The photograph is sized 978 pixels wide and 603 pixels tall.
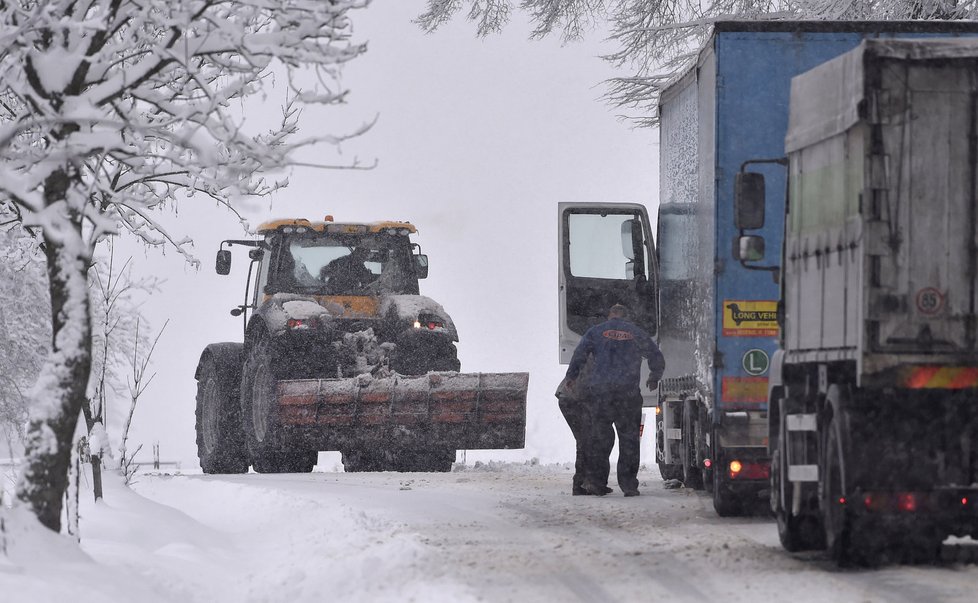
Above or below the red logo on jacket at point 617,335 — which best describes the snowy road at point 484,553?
below

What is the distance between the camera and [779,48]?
11.2m

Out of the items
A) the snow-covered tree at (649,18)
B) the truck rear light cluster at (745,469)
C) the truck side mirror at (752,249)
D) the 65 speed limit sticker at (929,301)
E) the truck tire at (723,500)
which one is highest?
the snow-covered tree at (649,18)

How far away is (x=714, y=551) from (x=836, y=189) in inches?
91.2

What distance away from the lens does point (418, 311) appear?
1658 centimetres

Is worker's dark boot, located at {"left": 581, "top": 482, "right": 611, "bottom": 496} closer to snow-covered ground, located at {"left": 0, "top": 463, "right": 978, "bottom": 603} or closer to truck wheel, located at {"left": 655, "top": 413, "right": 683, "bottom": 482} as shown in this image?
snow-covered ground, located at {"left": 0, "top": 463, "right": 978, "bottom": 603}

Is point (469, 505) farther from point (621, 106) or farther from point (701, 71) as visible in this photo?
point (621, 106)

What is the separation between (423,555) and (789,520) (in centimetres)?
221

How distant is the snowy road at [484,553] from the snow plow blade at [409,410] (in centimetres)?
236

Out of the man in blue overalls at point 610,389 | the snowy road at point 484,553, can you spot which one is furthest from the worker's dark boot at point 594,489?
the snowy road at point 484,553

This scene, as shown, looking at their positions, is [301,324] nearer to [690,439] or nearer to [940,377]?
[690,439]

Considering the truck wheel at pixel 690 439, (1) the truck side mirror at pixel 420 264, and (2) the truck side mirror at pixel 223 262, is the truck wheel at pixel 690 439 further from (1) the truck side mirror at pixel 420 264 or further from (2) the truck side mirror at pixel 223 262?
(2) the truck side mirror at pixel 223 262

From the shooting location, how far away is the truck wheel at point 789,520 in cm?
902

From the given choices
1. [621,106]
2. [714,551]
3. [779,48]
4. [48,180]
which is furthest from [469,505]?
[621,106]

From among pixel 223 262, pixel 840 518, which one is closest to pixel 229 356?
pixel 223 262
